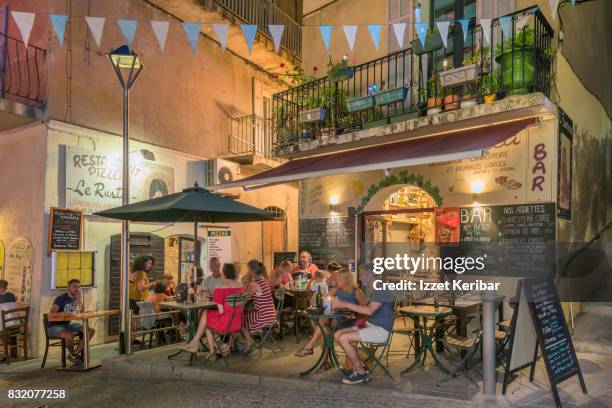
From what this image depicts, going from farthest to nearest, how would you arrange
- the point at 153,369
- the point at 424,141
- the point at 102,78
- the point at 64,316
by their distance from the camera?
the point at 102,78, the point at 424,141, the point at 64,316, the point at 153,369

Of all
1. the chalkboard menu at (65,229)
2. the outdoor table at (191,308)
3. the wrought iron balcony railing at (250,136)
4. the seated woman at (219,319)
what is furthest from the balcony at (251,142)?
the seated woman at (219,319)

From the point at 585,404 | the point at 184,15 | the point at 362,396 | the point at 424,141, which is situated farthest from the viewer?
the point at 184,15

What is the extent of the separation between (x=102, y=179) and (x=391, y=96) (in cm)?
547

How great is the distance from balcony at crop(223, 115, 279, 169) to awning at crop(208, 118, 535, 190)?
3465 mm

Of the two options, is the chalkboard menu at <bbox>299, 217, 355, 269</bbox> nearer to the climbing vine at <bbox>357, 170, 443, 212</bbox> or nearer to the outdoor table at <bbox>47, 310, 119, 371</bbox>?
the climbing vine at <bbox>357, 170, 443, 212</bbox>

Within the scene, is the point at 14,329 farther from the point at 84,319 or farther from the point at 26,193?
the point at 26,193

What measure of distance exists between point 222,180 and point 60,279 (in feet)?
14.2

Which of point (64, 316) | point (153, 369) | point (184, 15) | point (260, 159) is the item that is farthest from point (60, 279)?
point (184, 15)

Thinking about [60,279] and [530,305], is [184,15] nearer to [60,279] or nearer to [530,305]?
[60,279]

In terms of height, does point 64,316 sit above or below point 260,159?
below

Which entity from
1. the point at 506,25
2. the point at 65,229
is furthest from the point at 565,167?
the point at 65,229

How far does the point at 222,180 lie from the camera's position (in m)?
11.8

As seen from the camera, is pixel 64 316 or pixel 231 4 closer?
pixel 64 316

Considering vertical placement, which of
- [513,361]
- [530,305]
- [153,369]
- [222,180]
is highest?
[222,180]
